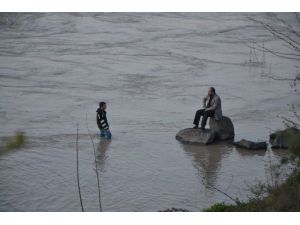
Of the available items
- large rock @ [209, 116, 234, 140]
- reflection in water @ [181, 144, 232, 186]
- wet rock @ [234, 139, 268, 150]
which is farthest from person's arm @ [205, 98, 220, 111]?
wet rock @ [234, 139, 268, 150]

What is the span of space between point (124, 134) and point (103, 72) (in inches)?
240

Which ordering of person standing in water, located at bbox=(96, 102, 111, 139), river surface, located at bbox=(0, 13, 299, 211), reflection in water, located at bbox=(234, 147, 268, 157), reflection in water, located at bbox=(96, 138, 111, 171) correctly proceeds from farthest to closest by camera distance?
person standing in water, located at bbox=(96, 102, 111, 139)
reflection in water, located at bbox=(234, 147, 268, 157)
reflection in water, located at bbox=(96, 138, 111, 171)
river surface, located at bbox=(0, 13, 299, 211)

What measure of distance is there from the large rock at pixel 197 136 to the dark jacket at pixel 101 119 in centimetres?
129

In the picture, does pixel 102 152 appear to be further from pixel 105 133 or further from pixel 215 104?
pixel 215 104

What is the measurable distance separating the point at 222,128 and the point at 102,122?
202 cm

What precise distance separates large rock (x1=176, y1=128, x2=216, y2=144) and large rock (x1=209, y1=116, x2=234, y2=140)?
0.43ft

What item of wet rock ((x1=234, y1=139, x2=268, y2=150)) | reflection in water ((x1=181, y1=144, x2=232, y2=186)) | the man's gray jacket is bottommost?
reflection in water ((x1=181, y1=144, x2=232, y2=186))

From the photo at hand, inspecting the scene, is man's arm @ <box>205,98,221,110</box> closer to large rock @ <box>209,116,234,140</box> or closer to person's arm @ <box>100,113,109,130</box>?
large rock @ <box>209,116,234,140</box>

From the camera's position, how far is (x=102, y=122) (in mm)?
11289

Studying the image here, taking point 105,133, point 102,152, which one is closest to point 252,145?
point 102,152

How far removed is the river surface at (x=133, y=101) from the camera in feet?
28.2

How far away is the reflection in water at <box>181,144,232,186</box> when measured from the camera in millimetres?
9155

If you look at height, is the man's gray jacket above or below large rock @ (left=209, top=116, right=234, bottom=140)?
above

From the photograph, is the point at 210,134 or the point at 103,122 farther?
the point at 103,122
